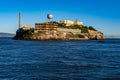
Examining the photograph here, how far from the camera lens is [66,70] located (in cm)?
4031

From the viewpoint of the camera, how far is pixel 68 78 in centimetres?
3394

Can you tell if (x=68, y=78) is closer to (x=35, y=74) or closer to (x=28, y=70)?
(x=35, y=74)

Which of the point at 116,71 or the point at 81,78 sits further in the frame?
the point at 116,71

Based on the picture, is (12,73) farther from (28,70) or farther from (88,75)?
(88,75)

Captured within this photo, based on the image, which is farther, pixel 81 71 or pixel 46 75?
pixel 81 71

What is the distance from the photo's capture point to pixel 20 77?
112 feet

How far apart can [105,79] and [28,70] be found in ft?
38.1

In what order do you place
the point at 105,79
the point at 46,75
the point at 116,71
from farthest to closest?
the point at 116,71
the point at 46,75
the point at 105,79

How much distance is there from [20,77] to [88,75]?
28.0 feet

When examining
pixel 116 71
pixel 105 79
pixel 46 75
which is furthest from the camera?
pixel 116 71

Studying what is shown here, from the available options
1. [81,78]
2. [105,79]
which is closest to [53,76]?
[81,78]

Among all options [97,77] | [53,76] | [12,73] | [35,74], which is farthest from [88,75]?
[12,73]

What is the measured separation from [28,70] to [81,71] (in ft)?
24.3

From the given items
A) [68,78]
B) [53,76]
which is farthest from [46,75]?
[68,78]
